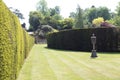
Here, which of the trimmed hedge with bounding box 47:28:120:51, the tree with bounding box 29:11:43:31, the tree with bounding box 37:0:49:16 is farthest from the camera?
the tree with bounding box 37:0:49:16

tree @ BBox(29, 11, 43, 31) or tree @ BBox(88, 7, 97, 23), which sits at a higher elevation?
tree @ BBox(88, 7, 97, 23)

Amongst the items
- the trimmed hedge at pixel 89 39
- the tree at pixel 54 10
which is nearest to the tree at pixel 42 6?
the tree at pixel 54 10

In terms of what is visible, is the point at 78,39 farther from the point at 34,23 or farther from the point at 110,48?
the point at 34,23

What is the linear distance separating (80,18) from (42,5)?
1473 inches

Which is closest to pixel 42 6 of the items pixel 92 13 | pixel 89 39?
pixel 92 13

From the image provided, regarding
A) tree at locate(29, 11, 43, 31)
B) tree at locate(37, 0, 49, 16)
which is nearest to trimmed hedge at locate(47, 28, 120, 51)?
tree at locate(29, 11, 43, 31)

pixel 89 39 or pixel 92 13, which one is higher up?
pixel 92 13

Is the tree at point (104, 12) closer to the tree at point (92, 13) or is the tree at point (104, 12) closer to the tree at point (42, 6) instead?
the tree at point (92, 13)

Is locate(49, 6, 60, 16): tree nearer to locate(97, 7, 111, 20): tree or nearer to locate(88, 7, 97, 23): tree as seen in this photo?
locate(88, 7, 97, 23): tree

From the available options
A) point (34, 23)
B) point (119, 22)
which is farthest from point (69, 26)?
point (119, 22)

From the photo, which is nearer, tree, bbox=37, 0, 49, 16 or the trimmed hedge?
the trimmed hedge

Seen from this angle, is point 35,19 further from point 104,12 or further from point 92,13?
point 104,12

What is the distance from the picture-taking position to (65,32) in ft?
113

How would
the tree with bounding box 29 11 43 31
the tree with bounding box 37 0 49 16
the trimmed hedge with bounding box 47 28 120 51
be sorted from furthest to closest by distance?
the tree with bounding box 37 0 49 16 → the tree with bounding box 29 11 43 31 → the trimmed hedge with bounding box 47 28 120 51
